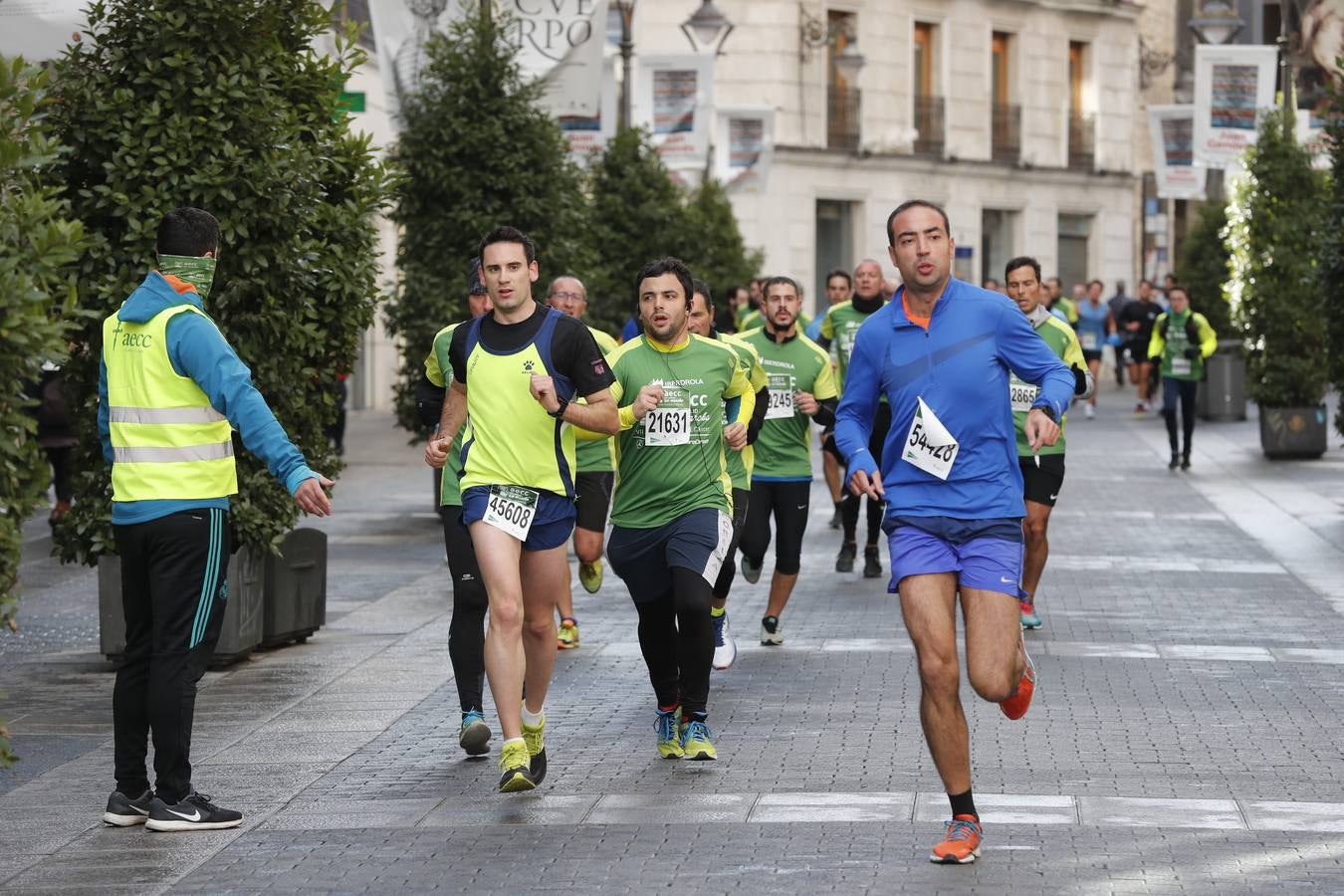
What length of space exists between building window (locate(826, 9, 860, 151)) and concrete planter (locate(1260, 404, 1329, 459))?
915 inches

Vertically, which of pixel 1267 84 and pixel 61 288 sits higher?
pixel 1267 84

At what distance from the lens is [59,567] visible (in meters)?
15.8

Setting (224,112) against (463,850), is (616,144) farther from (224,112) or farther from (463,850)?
(463,850)

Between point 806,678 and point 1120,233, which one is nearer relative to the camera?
point 806,678

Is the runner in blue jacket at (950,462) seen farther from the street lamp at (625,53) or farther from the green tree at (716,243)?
the green tree at (716,243)

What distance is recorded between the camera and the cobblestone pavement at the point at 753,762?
6715 mm

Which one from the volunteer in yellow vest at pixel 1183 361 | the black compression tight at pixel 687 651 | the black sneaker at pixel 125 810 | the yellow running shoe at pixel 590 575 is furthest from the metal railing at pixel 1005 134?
the black sneaker at pixel 125 810

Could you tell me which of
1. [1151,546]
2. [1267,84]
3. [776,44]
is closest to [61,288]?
[1151,546]

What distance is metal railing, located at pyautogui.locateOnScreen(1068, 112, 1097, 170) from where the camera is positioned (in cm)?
5381

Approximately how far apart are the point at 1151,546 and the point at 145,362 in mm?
10618

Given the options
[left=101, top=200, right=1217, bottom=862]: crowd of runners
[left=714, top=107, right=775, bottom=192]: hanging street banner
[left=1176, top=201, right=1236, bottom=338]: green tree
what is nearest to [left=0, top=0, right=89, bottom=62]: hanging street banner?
[left=101, top=200, right=1217, bottom=862]: crowd of runners

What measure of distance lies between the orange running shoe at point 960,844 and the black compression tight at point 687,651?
194 cm

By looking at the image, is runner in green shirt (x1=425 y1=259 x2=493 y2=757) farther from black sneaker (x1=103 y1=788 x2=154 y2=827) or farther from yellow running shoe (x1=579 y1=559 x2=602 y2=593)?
yellow running shoe (x1=579 y1=559 x2=602 y2=593)

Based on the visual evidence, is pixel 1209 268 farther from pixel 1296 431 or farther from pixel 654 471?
pixel 654 471
